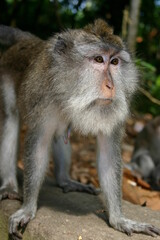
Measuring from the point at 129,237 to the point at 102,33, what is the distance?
1.89 meters

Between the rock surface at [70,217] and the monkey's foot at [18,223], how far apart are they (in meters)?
0.05

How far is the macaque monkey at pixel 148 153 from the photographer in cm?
859

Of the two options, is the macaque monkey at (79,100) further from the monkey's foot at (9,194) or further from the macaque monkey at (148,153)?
the macaque monkey at (148,153)

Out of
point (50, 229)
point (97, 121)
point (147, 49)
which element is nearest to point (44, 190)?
point (50, 229)

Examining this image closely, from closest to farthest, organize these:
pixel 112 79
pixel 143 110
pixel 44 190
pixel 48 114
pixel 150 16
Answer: pixel 112 79 < pixel 48 114 < pixel 44 190 < pixel 143 110 < pixel 150 16

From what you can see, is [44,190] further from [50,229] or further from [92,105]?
[92,105]

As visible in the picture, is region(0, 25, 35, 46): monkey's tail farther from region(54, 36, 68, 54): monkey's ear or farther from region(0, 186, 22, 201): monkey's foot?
region(0, 186, 22, 201): monkey's foot

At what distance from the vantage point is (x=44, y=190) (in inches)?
224

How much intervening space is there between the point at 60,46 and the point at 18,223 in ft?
5.66

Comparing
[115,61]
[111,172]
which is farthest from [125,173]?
[115,61]

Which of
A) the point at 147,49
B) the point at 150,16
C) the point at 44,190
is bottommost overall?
the point at 44,190

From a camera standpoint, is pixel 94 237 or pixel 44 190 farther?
pixel 44 190

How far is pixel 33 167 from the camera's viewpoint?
463 cm

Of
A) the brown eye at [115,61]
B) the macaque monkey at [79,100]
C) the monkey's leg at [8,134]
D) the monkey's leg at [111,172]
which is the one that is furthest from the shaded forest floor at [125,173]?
the brown eye at [115,61]
